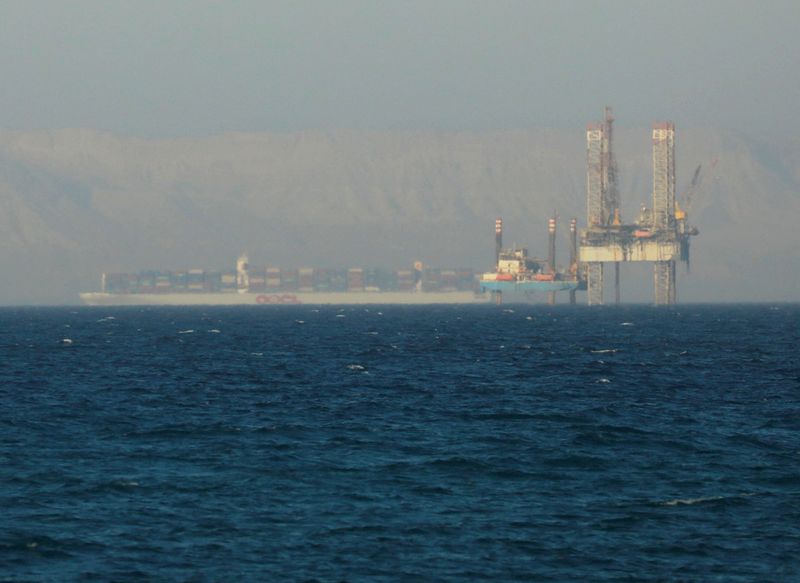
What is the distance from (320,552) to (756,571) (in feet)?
33.1

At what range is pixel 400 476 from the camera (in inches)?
1633

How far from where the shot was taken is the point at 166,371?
85688 millimetres

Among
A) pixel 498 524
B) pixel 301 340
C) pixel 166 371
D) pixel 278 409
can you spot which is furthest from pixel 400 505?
pixel 301 340

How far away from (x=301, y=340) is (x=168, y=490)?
9559 cm

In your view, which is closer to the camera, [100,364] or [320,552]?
[320,552]

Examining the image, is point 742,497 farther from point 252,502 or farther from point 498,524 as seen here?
point 252,502

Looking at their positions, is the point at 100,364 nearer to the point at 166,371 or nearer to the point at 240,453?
the point at 166,371

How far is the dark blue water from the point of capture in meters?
31.2

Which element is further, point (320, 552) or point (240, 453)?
point (240, 453)

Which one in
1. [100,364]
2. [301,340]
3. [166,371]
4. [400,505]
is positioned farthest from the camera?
[301,340]

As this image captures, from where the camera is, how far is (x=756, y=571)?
3023cm

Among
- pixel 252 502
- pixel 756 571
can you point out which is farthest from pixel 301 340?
pixel 756 571

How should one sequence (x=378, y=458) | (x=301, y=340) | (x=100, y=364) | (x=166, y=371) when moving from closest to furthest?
(x=378, y=458) < (x=166, y=371) < (x=100, y=364) < (x=301, y=340)

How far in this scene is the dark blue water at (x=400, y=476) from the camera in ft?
102
